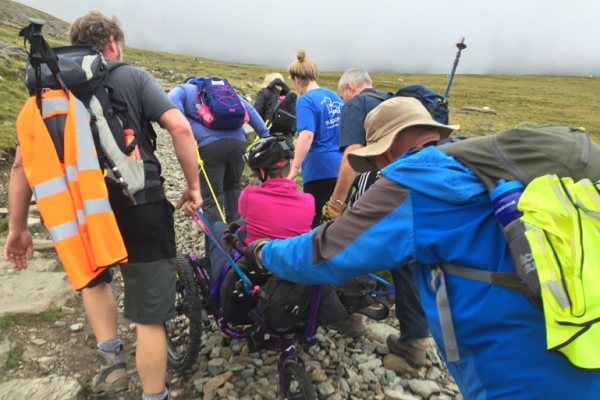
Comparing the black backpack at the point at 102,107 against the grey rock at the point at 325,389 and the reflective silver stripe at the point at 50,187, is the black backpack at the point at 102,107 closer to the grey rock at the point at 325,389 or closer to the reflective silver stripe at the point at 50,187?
the reflective silver stripe at the point at 50,187

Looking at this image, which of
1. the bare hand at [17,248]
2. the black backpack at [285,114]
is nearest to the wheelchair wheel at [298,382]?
the bare hand at [17,248]

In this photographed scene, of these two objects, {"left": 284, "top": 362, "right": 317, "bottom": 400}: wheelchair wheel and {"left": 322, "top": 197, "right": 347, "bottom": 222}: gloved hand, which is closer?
{"left": 284, "top": 362, "right": 317, "bottom": 400}: wheelchair wheel

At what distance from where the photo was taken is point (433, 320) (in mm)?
1854

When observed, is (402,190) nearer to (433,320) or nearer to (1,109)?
(433,320)

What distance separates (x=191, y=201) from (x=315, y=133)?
8.78 ft

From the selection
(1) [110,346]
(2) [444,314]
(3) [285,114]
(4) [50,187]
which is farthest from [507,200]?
(3) [285,114]

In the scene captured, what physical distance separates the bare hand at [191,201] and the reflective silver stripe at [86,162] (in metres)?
0.98

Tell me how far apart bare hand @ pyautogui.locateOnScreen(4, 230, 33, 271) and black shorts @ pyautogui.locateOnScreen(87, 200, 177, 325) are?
743 millimetres

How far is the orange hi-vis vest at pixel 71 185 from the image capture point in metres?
2.23

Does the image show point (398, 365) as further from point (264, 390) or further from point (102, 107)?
point (102, 107)

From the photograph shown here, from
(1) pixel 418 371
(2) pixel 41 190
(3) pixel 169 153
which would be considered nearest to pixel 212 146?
(2) pixel 41 190

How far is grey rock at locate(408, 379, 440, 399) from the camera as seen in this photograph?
3.52 m

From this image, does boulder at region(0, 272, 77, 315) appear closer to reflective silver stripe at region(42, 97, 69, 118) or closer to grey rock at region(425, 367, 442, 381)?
reflective silver stripe at region(42, 97, 69, 118)

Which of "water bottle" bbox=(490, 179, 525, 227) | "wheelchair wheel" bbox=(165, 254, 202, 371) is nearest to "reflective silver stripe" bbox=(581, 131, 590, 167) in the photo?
"water bottle" bbox=(490, 179, 525, 227)
